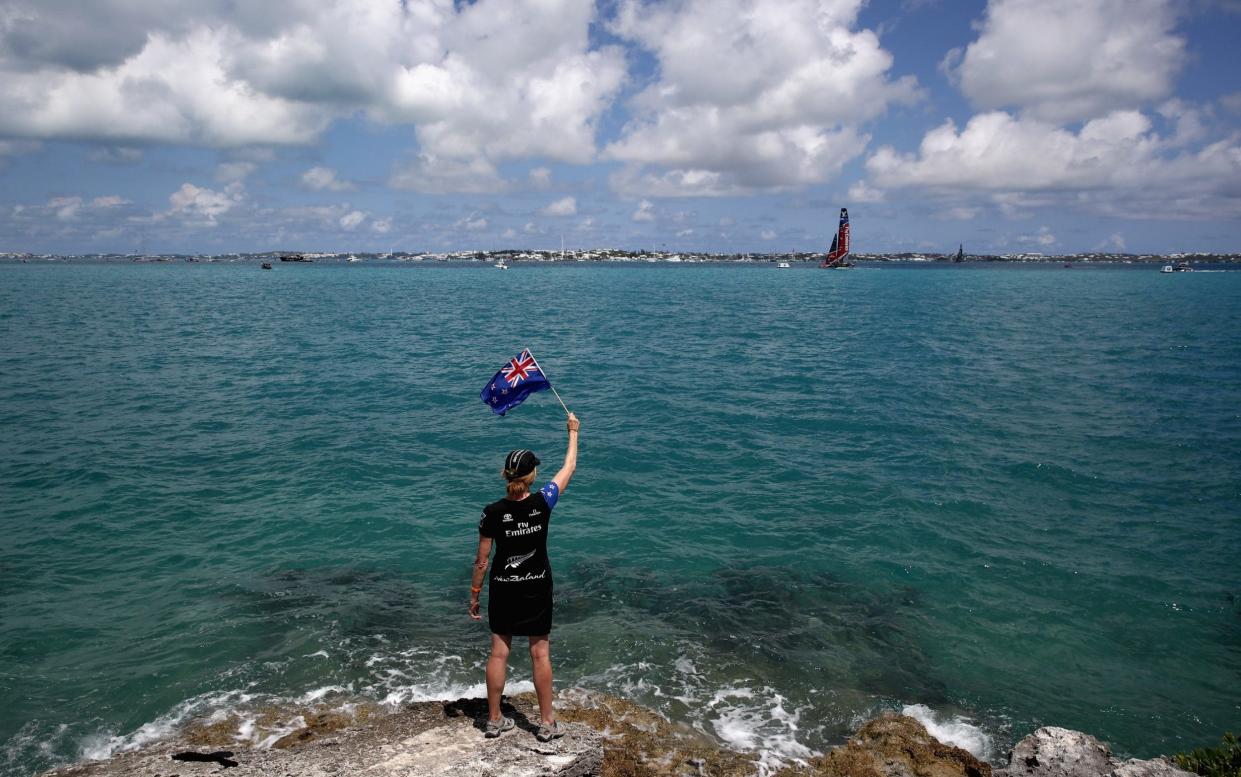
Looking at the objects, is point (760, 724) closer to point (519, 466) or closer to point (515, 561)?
point (515, 561)

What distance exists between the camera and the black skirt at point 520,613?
24.9ft

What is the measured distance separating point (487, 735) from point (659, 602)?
19.7 feet

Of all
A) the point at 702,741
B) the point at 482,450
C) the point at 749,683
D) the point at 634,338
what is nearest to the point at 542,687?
the point at 702,741

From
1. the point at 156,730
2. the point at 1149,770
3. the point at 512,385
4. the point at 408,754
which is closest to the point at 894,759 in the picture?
the point at 1149,770

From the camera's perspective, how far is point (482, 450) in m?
23.0

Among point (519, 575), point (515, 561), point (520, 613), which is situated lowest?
point (520, 613)

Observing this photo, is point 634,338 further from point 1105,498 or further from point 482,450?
point 1105,498

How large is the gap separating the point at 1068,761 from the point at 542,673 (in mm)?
6118

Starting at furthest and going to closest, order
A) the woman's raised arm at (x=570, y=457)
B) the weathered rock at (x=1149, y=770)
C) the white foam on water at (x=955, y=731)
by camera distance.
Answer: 1. the white foam on water at (x=955, y=731)
2. the woman's raised arm at (x=570, y=457)
3. the weathered rock at (x=1149, y=770)

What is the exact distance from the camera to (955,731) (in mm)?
9883

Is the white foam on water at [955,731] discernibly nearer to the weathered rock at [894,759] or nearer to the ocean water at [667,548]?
the ocean water at [667,548]

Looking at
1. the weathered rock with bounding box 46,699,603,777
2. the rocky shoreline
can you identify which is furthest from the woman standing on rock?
the rocky shoreline

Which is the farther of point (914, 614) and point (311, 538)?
point (311, 538)

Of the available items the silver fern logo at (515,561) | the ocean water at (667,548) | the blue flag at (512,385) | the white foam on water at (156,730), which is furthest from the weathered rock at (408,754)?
the blue flag at (512,385)
